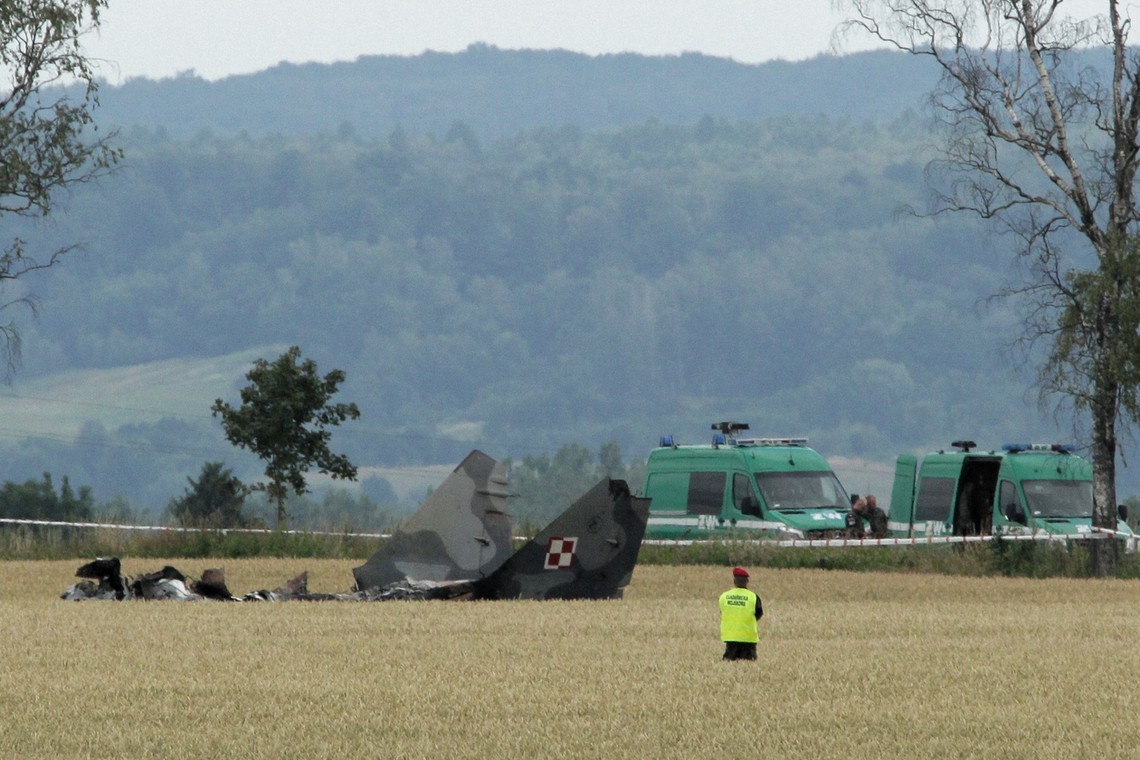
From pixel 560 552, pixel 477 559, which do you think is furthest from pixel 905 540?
pixel 477 559

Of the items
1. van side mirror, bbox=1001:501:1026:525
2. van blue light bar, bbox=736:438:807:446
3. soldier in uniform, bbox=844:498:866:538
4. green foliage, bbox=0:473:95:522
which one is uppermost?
van blue light bar, bbox=736:438:807:446

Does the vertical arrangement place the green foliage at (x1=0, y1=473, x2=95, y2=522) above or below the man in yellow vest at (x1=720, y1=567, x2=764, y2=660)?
below

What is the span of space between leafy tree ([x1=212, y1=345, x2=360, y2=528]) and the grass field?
22.4m

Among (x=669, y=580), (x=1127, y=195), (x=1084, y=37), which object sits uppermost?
(x=1084, y=37)

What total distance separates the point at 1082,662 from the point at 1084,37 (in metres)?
22.0

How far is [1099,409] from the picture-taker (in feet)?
111

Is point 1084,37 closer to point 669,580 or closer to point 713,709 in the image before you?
point 669,580

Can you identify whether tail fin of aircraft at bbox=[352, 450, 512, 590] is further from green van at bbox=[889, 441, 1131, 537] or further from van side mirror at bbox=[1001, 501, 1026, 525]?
van side mirror at bbox=[1001, 501, 1026, 525]

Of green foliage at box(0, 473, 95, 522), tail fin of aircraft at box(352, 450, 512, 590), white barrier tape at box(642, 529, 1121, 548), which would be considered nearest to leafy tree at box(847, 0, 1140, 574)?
white barrier tape at box(642, 529, 1121, 548)

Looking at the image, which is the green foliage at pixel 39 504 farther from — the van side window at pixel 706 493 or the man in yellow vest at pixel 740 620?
the man in yellow vest at pixel 740 620


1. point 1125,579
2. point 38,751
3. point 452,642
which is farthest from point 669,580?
point 38,751

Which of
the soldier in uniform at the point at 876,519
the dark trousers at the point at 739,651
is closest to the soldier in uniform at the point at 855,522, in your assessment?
the soldier in uniform at the point at 876,519

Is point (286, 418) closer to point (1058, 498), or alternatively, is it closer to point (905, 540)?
point (905, 540)

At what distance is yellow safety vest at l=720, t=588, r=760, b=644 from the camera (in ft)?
54.9
